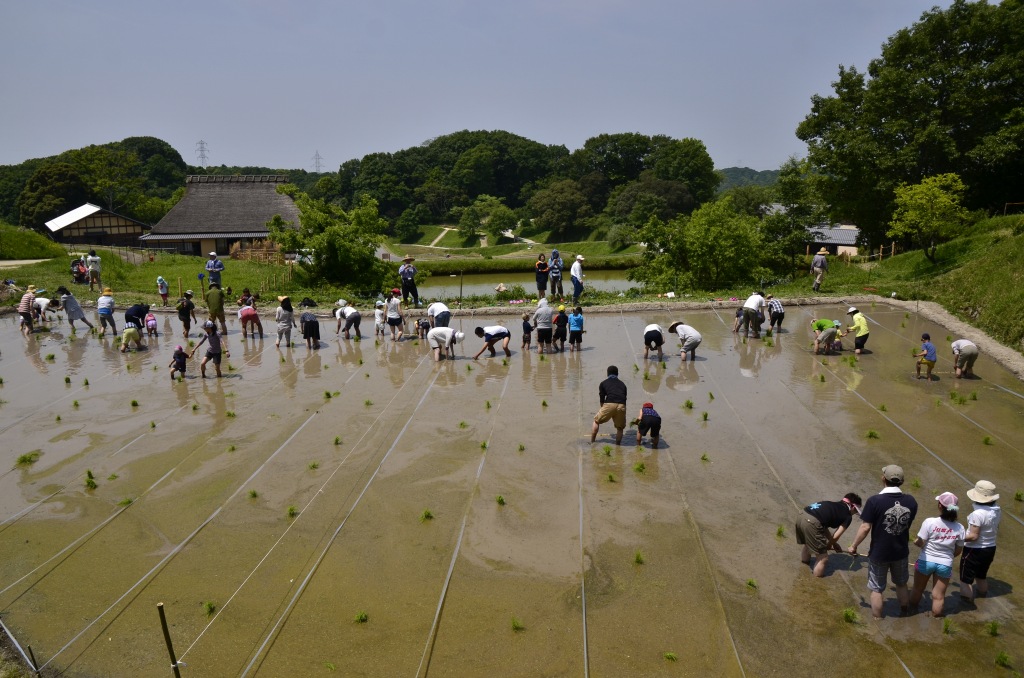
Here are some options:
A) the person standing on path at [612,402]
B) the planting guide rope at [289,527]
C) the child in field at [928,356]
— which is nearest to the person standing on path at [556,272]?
the planting guide rope at [289,527]

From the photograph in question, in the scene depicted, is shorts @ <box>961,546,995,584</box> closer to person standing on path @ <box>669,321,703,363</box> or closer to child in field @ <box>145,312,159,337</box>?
person standing on path @ <box>669,321,703,363</box>

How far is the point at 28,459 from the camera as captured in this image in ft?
38.8

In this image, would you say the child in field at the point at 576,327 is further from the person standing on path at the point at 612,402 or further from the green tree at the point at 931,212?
the green tree at the point at 931,212

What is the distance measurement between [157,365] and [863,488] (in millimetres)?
15980

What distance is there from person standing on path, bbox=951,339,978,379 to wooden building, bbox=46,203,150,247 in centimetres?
5169

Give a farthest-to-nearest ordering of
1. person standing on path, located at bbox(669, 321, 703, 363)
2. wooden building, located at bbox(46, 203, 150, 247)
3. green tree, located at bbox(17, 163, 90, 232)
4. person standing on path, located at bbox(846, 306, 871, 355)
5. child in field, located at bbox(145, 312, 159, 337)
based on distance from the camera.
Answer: green tree, located at bbox(17, 163, 90, 232), wooden building, located at bbox(46, 203, 150, 247), child in field, located at bbox(145, 312, 159, 337), person standing on path, located at bbox(846, 306, 871, 355), person standing on path, located at bbox(669, 321, 703, 363)

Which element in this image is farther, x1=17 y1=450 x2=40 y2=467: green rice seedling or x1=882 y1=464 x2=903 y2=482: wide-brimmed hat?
x1=17 y1=450 x2=40 y2=467: green rice seedling

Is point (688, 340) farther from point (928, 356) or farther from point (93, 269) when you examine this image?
point (93, 269)

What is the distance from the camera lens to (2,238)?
37031 mm

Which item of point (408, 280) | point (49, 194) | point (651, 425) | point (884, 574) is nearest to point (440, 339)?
point (408, 280)

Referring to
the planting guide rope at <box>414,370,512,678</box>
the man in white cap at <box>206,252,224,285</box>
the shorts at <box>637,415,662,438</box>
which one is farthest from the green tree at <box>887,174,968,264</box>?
the man in white cap at <box>206,252,224,285</box>

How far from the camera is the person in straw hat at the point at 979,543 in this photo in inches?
291

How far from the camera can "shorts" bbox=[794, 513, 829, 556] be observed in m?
7.91

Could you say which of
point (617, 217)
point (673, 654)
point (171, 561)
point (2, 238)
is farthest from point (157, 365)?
point (617, 217)
